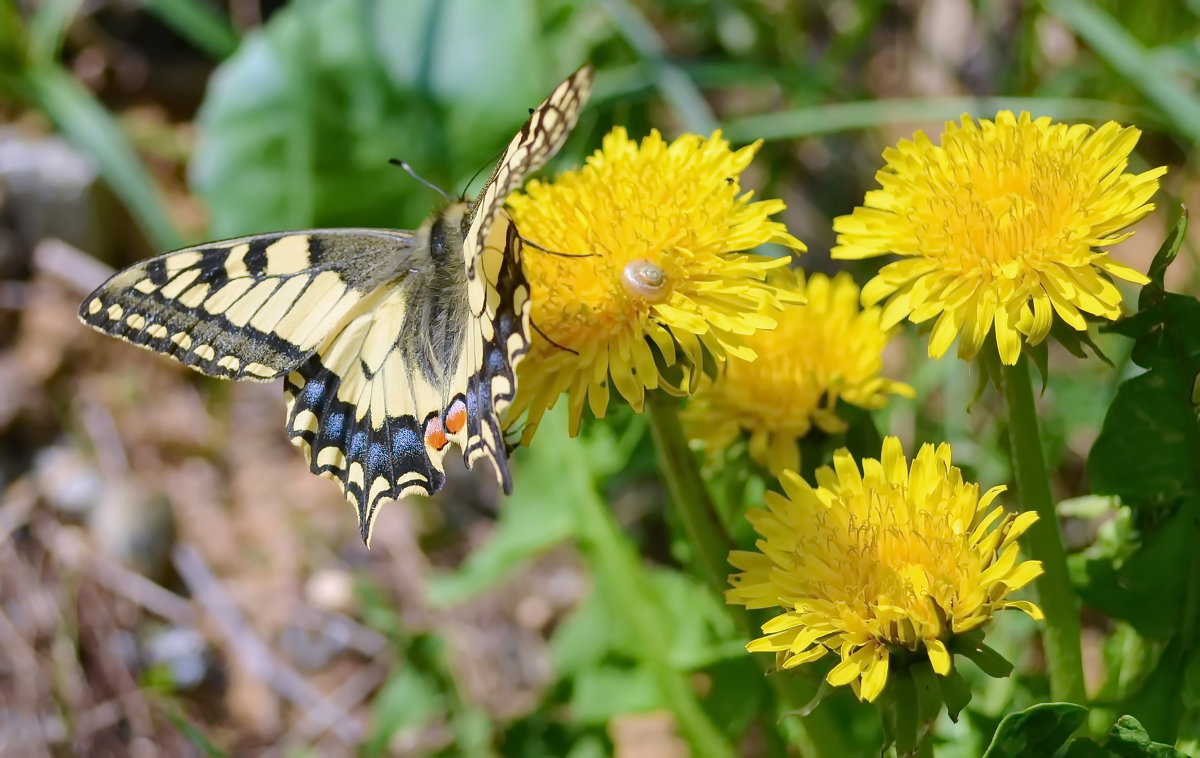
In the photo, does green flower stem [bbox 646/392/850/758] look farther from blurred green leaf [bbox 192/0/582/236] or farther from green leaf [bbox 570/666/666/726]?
blurred green leaf [bbox 192/0/582/236]

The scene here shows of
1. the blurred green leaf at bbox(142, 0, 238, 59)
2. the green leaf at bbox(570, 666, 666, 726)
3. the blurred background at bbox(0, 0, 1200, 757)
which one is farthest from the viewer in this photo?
the blurred green leaf at bbox(142, 0, 238, 59)

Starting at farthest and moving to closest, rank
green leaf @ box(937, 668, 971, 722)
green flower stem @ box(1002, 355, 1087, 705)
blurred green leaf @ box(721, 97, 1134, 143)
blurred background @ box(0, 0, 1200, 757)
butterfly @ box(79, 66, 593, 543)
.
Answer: blurred green leaf @ box(721, 97, 1134, 143) → blurred background @ box(0, 0, 1200, 757) → butterfly @ box(79, 66, 593, 543) → green flower stem @ box(1002, 355, 1087, 705) → green leaf @ box(937, 668, 971, 722)

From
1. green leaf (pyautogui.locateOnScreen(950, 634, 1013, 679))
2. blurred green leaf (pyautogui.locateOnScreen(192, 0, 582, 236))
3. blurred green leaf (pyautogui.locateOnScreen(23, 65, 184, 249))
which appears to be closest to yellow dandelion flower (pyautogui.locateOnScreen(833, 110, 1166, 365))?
green leaf (pyautogui.locateOnScreen(950, 634, 1013, 679))

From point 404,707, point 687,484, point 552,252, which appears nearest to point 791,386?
point 687,484

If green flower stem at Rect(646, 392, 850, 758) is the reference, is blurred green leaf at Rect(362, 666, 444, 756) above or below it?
below

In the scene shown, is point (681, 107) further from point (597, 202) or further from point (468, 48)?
point (597, 202)

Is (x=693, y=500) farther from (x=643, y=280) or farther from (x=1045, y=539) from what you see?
(x=1045, y=539)
